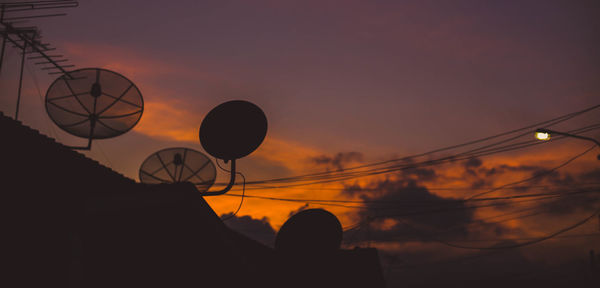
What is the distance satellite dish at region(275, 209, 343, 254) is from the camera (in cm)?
1383

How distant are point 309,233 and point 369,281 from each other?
3.00 meters

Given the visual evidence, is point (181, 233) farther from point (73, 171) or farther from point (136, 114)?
point (136, 114)

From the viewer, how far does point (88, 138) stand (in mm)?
14883

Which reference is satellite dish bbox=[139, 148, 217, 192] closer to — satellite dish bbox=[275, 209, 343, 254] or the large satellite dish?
the large satellite dish

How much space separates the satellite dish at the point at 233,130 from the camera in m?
9.12

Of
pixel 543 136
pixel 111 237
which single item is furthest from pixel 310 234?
pixel 543 136

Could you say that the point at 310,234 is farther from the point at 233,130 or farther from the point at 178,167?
the point at 178,167

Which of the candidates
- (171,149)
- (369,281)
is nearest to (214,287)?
(369,281)

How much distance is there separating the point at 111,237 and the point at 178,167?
13.3 meters

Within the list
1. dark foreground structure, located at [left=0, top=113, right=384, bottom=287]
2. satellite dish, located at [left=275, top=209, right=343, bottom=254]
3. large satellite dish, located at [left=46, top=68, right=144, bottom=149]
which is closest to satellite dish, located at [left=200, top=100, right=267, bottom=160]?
dark foreground structure, located at [left=0, top=113, right=384, bottom=287]

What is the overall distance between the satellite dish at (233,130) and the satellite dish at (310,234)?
5.32 metres

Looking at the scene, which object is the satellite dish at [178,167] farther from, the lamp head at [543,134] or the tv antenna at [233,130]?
the lamp head at [543,134]

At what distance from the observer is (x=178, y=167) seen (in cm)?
1998

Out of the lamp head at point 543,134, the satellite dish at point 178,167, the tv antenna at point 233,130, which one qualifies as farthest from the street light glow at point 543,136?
the tv antenna at point 233,130
